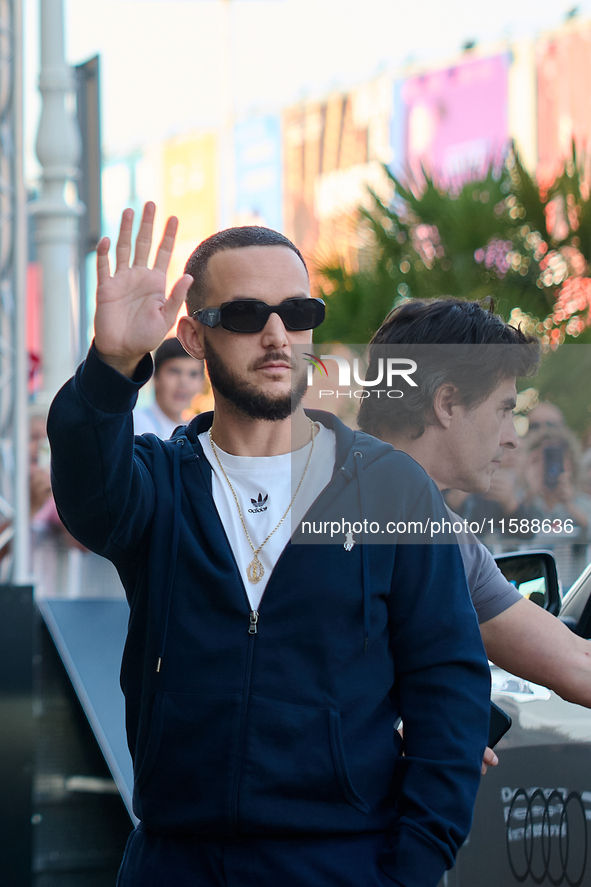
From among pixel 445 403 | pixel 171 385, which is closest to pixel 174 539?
pixel 445 403

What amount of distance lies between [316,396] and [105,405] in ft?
1.54

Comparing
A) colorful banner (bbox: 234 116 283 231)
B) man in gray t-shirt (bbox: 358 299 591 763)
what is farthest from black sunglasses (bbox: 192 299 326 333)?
colorful banner (bbox: 234 116 283 231)

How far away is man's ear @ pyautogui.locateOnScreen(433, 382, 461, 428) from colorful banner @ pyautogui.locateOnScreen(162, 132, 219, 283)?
30248 mm

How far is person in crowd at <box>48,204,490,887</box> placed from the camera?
4.68ft

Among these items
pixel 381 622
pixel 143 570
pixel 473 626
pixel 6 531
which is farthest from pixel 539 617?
pixel 6 531

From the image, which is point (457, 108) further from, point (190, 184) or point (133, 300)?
point (133, 300)

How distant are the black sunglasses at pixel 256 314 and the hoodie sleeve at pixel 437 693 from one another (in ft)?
1.02

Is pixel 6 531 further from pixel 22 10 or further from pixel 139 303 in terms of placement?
pixel 139 303

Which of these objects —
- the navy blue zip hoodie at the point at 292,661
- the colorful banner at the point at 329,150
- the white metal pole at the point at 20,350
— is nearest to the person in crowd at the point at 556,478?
the navy blue zip hoodie at the point at 292,661

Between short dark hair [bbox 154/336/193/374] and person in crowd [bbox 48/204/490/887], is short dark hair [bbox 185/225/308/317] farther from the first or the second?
short dark hair [bbox 154/336/193/374]

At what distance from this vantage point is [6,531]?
14.5 feet

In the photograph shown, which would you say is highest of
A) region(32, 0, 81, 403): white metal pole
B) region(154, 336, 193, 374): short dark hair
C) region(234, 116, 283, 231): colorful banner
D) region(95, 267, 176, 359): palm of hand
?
region(234, 116, 283, 231): colorful banner

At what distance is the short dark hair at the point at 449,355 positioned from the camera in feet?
6.02

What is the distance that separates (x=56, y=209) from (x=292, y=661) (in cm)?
489
